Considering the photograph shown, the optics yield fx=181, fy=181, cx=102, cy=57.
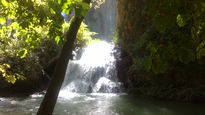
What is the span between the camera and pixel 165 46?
1375 millimetres

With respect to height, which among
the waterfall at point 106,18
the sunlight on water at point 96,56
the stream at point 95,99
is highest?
the waterfall at point 106,18

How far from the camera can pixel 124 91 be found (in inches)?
389

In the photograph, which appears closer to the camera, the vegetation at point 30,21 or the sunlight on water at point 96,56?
the vegetation at point 30,21

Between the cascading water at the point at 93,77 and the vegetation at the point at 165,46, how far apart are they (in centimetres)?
90

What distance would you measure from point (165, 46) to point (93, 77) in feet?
32.9

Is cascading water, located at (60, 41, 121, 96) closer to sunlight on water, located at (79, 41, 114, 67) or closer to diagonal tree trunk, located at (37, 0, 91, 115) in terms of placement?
sunlight on water, located at (79, 41, 114, 67)

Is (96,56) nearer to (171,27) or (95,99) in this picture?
(95,99)

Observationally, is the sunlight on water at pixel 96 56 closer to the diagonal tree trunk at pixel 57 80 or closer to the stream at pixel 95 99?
the stream at pixel 95 99

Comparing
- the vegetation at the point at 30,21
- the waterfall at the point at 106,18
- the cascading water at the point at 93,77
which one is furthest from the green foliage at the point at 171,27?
the waterfall at the point at 106,18

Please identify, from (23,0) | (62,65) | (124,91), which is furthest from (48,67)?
(23,0)

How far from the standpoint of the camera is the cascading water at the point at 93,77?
1023 cm

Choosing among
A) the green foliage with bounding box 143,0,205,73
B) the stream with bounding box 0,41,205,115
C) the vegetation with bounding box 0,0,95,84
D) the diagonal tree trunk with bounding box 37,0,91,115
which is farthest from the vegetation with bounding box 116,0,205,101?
the diagonal tree trunk with bounding box 37,0,91,115

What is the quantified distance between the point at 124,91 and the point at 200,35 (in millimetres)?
8727

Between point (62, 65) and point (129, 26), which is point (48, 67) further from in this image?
point (62, 65)
